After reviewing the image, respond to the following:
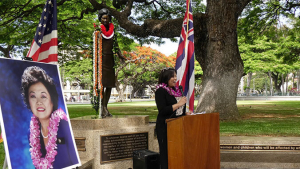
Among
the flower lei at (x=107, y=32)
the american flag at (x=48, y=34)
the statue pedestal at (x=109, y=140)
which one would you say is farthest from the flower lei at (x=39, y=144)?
the flower lei at (x=107, y=32)

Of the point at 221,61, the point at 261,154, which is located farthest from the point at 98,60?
the point at 221,61

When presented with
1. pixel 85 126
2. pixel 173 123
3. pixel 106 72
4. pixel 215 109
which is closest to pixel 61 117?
pixel 173 123

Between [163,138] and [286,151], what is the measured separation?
3.03 meters

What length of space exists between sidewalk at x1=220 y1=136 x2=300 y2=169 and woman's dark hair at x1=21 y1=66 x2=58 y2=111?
3714 mm

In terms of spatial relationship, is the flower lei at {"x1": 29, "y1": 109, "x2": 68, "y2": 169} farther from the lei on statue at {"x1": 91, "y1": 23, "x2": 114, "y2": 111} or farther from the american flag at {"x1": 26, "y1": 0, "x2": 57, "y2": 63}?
the lei on statue at {"x1": 91, "y1": 23, "x2": 114, "y2": 111}

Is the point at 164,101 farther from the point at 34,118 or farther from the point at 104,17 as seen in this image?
the point at 104,17

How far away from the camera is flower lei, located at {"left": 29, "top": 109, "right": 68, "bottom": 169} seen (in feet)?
9.80

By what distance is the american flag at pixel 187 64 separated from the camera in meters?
5.69

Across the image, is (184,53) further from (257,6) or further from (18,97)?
(257,6)

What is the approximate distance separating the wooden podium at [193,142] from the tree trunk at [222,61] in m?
7.15

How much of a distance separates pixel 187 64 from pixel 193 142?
254 centimetres

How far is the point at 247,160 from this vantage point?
19.0ft

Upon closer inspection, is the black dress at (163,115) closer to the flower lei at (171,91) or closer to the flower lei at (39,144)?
the flower lei at (171,91)

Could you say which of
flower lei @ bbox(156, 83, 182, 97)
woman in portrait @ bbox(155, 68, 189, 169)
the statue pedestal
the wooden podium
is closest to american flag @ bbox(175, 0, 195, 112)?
the statue pedestal
